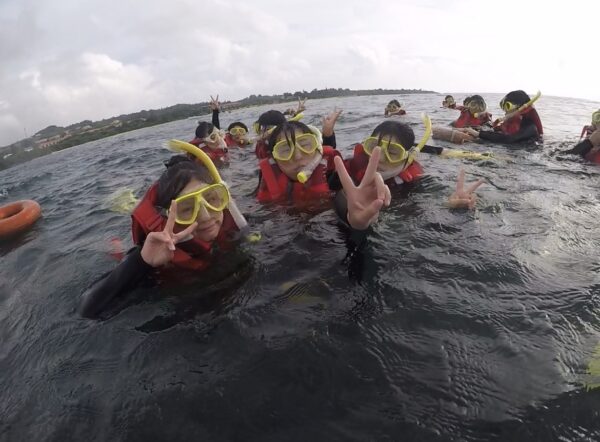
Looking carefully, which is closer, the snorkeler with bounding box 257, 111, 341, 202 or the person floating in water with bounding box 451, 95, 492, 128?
the snorkeler with bounding box 257, 111, 341, 202

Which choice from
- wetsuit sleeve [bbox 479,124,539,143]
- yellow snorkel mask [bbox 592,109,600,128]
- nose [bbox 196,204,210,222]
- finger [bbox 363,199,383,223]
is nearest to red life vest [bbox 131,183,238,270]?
nose [bbox 196,204,210,222]

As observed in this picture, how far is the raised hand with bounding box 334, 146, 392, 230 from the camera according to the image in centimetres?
264

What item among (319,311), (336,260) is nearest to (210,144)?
(336,260)

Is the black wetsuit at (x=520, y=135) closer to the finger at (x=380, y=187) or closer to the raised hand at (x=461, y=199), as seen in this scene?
the raised hand at (x=461, y=199)

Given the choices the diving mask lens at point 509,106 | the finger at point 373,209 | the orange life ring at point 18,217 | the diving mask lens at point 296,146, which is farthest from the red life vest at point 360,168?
the orange life ring at point 18,217

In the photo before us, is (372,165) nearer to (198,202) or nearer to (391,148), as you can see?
(198,202)

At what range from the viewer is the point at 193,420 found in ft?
6.67

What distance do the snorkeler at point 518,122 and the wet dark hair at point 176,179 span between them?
24.9 feet

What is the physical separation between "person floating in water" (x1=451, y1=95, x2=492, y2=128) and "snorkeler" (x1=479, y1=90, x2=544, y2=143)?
2259mm

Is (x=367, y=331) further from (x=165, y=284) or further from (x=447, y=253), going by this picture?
(x=165, y=284)

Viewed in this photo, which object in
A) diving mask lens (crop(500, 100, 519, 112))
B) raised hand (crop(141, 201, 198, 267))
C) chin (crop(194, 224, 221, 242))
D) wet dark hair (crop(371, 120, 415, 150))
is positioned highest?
wet dark hair (crop(371, 120, 415, 150))

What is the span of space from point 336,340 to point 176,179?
5.78 feet

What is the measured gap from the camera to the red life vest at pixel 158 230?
10.4 ft

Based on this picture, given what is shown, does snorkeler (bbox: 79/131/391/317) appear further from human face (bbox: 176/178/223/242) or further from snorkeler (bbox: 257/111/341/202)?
snorkeler (bbox: 257/111/341/202)
